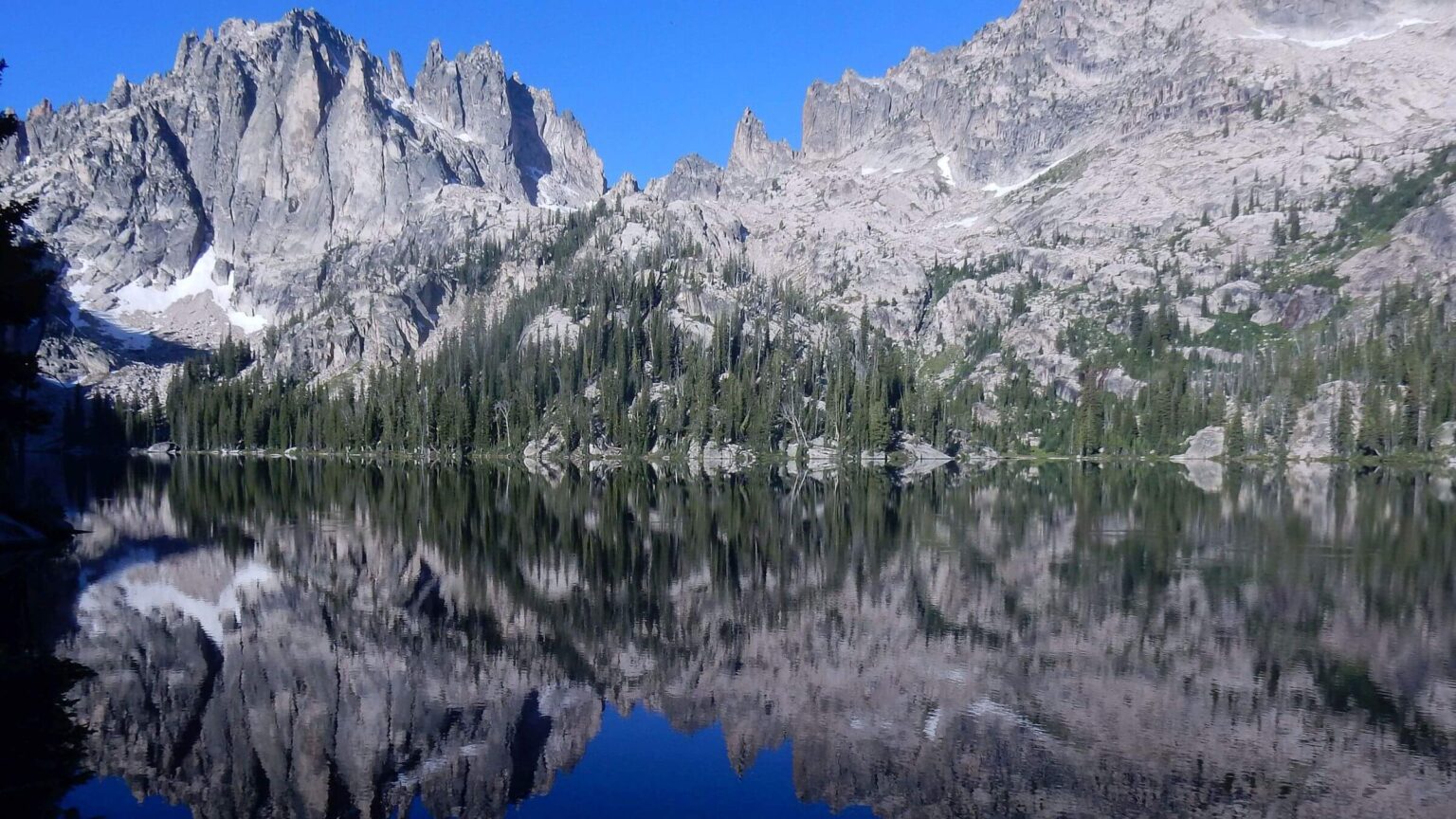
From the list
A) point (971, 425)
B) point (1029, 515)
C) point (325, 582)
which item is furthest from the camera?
point (971, 425)

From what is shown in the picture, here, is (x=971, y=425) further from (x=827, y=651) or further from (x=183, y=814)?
(x=183, y=814)

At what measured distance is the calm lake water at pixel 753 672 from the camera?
17422 mm

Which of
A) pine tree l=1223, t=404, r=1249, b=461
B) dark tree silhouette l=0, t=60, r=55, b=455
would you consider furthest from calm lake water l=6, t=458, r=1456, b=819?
pine tree l=1223, t=404, r=1249, b=461

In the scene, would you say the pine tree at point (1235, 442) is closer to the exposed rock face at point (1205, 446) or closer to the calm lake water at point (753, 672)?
the exposed rock face at point (1205, 446)

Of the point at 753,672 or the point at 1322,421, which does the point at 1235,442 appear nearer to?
the point at 1322,421

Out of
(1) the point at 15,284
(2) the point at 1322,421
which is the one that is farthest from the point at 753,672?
(2) the point at 1322,421

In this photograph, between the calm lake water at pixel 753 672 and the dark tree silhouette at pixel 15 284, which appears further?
the dark tree silhouette at pixel 15 284

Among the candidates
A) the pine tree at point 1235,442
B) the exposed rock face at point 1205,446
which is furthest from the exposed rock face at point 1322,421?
the exposed rock face at point 1205,446

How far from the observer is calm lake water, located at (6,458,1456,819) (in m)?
17.4

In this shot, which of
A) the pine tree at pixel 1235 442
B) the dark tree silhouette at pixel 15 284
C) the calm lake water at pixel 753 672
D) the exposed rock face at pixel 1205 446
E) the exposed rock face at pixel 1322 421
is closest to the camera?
the calm lake water at pixel 753 672

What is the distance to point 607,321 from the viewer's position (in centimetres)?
18650

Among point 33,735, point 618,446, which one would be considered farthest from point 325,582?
point 618,446

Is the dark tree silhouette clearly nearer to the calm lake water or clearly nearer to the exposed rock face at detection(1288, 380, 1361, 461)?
the calm lake water

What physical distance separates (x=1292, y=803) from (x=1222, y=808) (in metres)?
1.32
